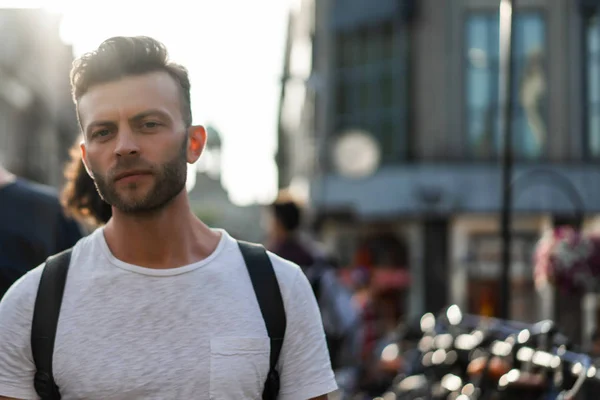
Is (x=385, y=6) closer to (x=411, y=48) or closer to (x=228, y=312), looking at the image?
(x=411, y=48)

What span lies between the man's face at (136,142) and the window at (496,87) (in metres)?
25.6

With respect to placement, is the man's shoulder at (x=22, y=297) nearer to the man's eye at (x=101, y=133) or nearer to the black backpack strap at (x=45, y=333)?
the black backpack strap at (x=45, y=333)

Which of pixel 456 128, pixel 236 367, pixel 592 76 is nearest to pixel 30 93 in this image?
pixel 456 128

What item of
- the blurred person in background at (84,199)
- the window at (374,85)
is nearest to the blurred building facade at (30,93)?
the window at (374,85)

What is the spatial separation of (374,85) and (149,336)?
2748 cm

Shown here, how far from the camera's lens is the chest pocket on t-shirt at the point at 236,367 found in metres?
2.32

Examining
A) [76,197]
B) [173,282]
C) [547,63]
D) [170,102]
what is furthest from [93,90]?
[547,63]

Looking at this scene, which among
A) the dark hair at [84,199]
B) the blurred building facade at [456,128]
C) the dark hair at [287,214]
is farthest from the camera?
the blurred building facade at [456,128]

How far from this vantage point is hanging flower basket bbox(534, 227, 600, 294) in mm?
6969

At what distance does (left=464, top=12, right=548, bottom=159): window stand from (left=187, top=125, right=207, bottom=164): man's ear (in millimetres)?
25490

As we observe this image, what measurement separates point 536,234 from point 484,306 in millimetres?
2389

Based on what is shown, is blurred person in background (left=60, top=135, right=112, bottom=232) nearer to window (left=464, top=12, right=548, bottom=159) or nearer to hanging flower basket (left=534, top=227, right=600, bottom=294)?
hanging flower basket (left=534, top=227, right=600, bottom=294)

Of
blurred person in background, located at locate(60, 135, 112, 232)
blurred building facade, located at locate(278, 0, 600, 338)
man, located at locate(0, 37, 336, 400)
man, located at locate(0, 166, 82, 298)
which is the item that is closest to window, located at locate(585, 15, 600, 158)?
blurred building facade, located at locate(278, 0, 600, 338)

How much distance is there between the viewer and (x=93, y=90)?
2.39 metres
